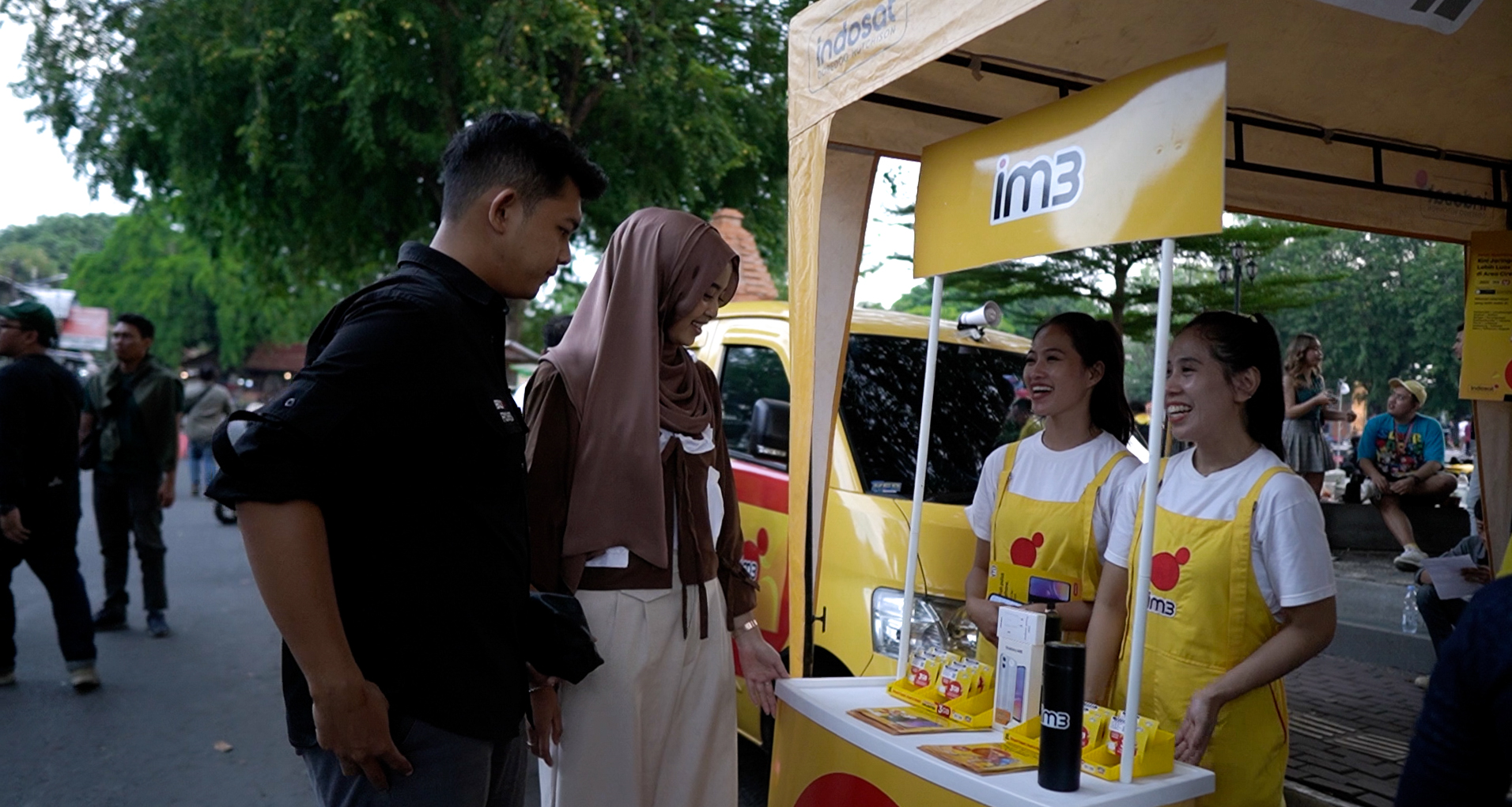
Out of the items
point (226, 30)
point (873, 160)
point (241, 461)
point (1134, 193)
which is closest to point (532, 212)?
point (241, 461)

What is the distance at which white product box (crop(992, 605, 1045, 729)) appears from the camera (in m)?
2.26

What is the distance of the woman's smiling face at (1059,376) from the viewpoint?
118 inches

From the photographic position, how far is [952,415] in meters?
4.32

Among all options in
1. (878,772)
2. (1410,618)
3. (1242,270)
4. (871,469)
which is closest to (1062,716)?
(878,772)

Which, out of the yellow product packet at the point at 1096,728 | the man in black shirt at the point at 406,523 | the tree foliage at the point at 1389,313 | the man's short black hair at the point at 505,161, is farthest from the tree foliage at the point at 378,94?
the yellow product packet at the point at 1096,728

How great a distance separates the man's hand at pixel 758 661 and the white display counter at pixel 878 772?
0.04 metres

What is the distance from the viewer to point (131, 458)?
7.06m

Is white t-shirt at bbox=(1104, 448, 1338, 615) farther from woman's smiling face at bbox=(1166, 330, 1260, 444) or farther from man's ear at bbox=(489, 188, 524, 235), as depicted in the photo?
man's ear at bbox=(489, 188, 524, 235)

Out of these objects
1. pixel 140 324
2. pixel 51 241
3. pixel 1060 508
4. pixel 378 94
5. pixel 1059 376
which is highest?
pixel 51 241

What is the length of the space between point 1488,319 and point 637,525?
371cm

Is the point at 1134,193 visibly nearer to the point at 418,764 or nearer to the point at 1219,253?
the point at 418,764

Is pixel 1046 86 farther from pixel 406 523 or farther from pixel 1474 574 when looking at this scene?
pixel 1474 574

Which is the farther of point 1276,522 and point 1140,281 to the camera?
point 1140,281

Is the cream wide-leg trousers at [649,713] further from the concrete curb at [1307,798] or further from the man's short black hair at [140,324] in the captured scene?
the man's short black hair at [140,324]
